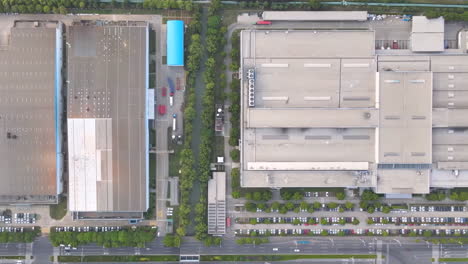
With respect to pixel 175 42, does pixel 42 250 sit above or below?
below

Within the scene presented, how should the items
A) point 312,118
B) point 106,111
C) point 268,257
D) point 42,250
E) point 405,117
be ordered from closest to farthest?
point 312,118
point 405,117
point 106,111
point 268,257
point 42,250

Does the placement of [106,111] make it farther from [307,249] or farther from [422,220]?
[422,220]

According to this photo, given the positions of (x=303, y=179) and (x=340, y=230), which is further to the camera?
(x=340, y=230)

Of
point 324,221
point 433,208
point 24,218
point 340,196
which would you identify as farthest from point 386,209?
point 24,218

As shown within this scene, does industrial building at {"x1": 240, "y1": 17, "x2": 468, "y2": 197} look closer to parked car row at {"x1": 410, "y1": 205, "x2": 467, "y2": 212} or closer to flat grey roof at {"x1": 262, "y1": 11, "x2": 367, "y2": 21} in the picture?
flat grey roof at {"x1": 262, "y1": 11, "x2": 367, "y2": 21}

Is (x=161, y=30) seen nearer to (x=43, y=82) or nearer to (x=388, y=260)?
(x=43, y=82)

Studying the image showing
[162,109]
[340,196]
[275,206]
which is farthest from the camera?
[162,109]

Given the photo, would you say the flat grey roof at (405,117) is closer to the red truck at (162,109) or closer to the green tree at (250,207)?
the green tree at (250,207)

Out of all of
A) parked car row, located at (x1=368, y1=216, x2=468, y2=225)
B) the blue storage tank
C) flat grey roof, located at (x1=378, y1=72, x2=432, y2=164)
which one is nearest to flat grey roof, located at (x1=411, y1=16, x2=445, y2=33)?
→ flat grey roof, located at (x1=378, y1=72, x2=432, y2=164)

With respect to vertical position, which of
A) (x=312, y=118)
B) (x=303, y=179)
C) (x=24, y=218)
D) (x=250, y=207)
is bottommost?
(x=24, y=218)
